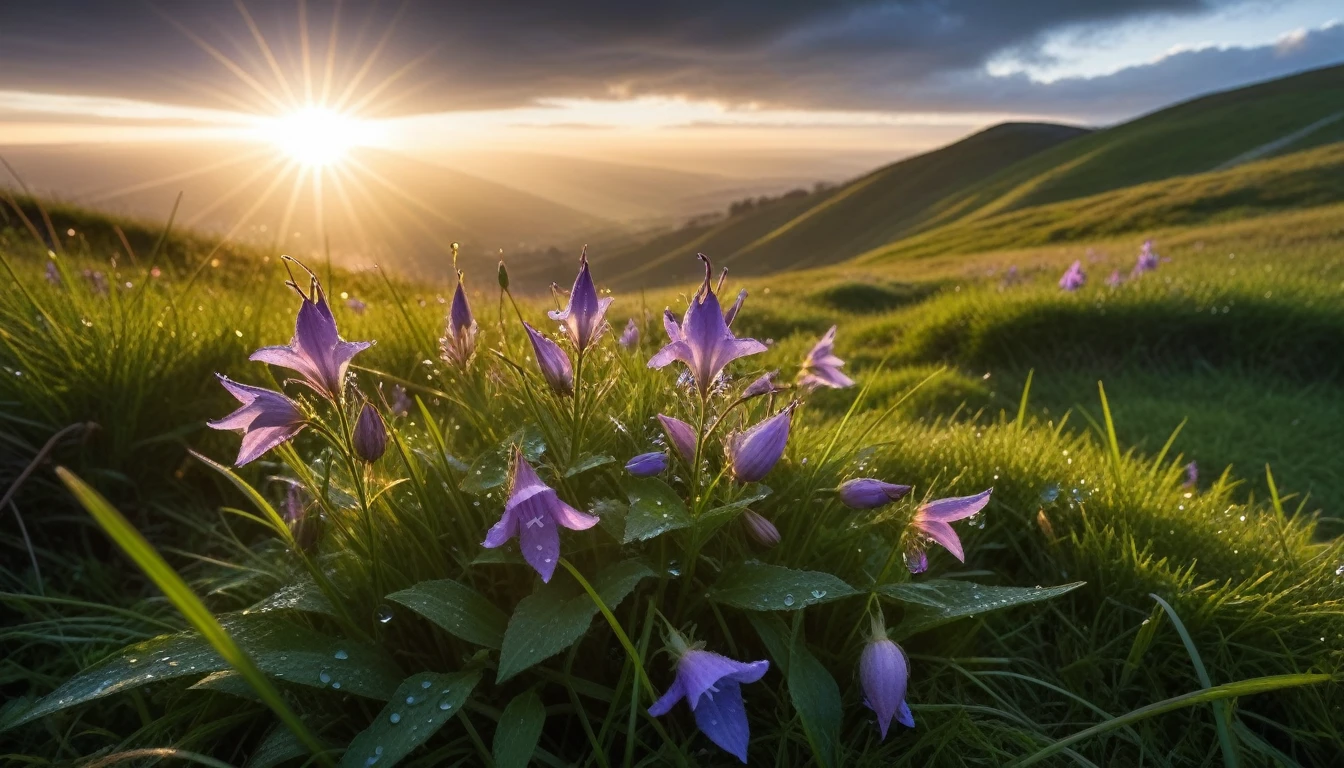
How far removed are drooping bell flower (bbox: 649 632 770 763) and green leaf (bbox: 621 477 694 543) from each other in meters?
0.21

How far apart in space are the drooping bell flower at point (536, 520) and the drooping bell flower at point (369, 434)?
0.29 metres

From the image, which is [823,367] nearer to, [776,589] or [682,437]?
[682,437]

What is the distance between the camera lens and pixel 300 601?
188 centimetres

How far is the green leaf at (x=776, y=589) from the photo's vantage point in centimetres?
168

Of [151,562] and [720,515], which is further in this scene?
[720,515]

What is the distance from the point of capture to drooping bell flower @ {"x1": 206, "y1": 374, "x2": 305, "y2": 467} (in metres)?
1.62

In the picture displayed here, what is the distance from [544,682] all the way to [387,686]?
13.1 inches

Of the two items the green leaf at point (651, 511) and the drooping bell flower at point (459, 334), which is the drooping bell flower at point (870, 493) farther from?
the drooping bell flower at point (459, 334)

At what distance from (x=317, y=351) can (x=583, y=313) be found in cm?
54

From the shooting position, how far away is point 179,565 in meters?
3.11

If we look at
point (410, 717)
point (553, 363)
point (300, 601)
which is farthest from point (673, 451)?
point (300, 601)

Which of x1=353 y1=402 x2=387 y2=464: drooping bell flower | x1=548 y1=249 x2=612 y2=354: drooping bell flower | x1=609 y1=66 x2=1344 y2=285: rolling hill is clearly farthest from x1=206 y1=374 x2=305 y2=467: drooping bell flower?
x1=609 y1=66 x2=1344 y2=285: rolling hill

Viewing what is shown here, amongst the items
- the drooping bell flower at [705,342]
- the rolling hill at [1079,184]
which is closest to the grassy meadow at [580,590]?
the drooping bell flower at [705,342]

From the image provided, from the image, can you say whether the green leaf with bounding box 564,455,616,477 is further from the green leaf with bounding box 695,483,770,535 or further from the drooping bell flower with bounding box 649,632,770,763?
the drooping bell flower with bounding box 649,632,770,763
